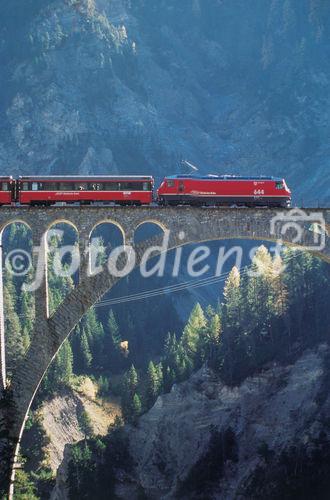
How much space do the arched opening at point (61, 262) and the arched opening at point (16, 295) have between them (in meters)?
3.78

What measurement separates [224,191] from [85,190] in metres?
9.25

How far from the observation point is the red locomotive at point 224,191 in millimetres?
59031

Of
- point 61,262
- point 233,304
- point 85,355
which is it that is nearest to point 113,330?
point 85,355

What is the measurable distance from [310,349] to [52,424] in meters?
40.0

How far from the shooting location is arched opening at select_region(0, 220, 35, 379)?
11125 cm

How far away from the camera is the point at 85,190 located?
58656 millimetres

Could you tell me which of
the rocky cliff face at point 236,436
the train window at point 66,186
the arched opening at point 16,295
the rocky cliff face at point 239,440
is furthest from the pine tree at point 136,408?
the train window at point 66,186

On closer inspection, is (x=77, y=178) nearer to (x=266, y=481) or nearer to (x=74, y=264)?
(x=266, y=481)

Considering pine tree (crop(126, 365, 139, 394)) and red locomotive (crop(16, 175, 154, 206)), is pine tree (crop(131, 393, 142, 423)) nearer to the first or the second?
pine tree (crop(126, 365, 139, 394))

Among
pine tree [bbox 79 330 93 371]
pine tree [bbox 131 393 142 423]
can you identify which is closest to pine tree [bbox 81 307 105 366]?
pine tree [bbox 79 330 93 371]

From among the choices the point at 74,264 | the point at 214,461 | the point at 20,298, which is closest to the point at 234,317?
the point at 214,461

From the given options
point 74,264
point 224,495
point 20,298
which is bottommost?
point 224,495

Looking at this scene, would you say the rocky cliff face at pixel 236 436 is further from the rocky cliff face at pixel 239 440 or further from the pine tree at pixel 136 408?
the pine tree at pixel 136 408

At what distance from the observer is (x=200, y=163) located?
19862cm
